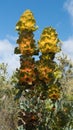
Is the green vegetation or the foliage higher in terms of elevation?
the foliage

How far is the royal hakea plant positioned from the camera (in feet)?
22.9

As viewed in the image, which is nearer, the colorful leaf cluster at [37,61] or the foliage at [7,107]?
the colorful leaf cluster at [37,61]

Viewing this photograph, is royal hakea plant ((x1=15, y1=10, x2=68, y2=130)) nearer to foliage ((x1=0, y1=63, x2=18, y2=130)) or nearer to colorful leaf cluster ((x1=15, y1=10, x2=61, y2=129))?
colorful leaf cluster ((x1=15, y1=10, x2=61, y2=129))

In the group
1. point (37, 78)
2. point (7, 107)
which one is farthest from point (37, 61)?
point (7, 107)

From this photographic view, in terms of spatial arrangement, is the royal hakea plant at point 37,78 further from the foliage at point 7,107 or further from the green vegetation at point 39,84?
the foliage at point 7,107

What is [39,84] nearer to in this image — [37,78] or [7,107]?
[37,78]

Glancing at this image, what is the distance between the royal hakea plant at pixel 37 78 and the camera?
6.99 m

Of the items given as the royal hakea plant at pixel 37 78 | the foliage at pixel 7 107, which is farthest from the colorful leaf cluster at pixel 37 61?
the foliage at pixel 7 107

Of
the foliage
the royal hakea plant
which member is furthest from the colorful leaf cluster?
the foliage

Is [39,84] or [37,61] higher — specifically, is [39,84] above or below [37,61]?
below

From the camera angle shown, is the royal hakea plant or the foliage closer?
the royal hakea plant

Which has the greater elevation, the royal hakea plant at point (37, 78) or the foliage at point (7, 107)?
the foliage at point (7, 107)

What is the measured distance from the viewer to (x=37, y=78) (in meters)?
7.20

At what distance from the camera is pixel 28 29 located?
741 cm
